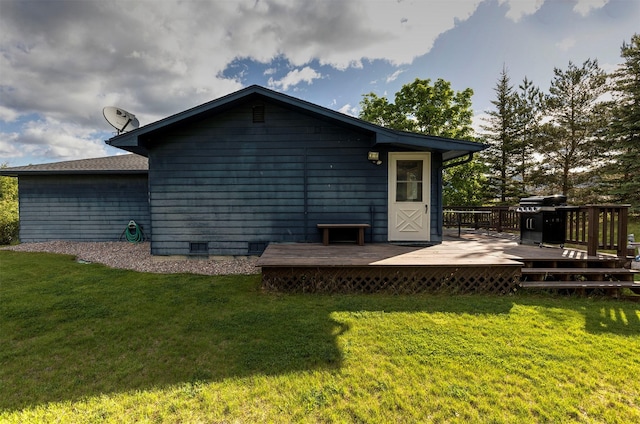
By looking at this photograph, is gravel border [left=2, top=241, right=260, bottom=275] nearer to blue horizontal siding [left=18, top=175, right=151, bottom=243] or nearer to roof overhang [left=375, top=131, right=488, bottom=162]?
blue horizontal siding [left=18, top=175, right=151, bottom=243]

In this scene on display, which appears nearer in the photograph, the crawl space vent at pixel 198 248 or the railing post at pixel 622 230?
the railing post at pixel 622 230

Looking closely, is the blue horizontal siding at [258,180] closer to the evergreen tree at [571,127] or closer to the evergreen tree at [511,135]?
the evergreen tree at [511,135]

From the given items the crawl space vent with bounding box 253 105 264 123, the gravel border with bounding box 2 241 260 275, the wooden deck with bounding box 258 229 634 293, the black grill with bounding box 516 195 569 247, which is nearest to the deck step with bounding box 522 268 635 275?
the wooden deck with bounding box 258 229 634 293

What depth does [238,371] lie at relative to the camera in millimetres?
2168

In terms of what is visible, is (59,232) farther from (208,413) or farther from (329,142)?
(208,413)

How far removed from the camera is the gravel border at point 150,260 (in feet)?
18.0

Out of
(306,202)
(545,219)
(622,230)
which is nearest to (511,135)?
(545,219)

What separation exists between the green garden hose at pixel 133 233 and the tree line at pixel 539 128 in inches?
599

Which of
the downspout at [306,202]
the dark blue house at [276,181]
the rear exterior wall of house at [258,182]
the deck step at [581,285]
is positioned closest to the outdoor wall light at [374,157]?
the dark blue house at [276,181]

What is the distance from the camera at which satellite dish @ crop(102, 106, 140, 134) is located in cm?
776

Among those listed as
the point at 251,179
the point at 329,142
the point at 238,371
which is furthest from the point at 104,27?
the point at 238,371

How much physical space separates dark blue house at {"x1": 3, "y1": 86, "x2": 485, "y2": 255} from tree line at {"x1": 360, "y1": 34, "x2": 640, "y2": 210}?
11.7 metres

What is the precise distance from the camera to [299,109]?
5832 millimetres

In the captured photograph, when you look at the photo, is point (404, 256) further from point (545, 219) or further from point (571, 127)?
point (571, 127)
